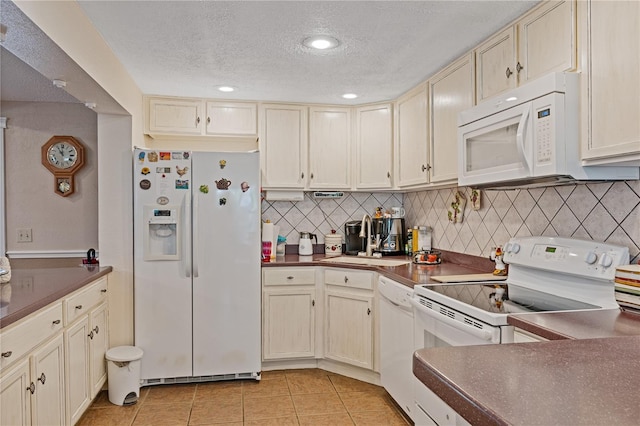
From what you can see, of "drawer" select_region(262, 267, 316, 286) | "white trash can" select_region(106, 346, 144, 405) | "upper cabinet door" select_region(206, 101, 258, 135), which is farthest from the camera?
"upper cabinet door" select_region(206, 101, 258, 135)

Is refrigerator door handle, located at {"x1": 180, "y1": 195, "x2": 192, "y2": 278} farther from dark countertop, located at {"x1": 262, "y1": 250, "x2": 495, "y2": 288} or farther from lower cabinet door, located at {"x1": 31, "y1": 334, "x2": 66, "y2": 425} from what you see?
lower cabinet door, located at {"x1": 31, "y1": 334, "x2": 66, "y2": 425}

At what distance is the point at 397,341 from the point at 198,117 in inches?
92.2

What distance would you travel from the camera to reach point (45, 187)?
3.62 metres

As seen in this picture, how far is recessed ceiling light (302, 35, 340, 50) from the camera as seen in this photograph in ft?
A: 8.15

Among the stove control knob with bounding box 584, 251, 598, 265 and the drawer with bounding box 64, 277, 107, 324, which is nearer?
the stove control knob with bounding box 584, 251, 598, 265

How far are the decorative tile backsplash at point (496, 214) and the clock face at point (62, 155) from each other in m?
1.59

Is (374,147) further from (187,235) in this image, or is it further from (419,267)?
(187,235)

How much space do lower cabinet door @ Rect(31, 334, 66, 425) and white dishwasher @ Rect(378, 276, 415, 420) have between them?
1825mm

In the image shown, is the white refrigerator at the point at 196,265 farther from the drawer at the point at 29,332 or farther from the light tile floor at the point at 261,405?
the drawer at the point at 29,332

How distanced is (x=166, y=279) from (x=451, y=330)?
6.81 ft

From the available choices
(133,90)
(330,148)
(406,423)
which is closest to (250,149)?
(330,148)

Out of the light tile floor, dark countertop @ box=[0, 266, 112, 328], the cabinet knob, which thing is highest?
the cabinet knob

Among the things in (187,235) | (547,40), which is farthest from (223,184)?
(547,40)

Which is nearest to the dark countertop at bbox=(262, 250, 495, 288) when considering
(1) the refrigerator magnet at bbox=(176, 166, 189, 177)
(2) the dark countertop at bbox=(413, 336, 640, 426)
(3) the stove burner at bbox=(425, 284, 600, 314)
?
(3) the stove burner at bbox=(425, 284, 600, 314)
